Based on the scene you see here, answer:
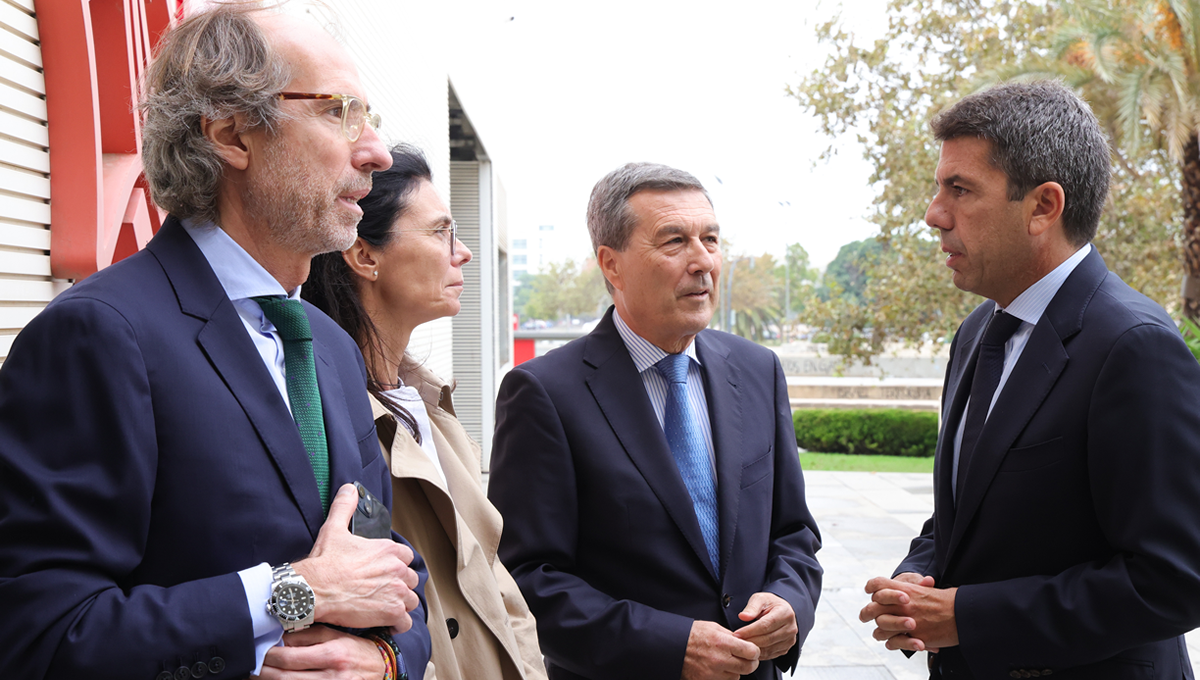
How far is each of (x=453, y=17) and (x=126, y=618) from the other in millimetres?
10208

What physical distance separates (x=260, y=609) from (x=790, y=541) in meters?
1.77

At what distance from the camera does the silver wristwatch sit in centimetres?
120

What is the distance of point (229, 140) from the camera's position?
1483mm

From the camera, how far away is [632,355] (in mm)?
2623

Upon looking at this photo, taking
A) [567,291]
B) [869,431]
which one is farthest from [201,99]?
[567,291]

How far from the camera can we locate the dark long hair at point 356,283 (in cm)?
225

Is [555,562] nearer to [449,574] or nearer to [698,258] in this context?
[449,574]

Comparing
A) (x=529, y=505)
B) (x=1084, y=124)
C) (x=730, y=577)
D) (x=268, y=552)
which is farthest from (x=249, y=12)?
(x=1084, y=124)

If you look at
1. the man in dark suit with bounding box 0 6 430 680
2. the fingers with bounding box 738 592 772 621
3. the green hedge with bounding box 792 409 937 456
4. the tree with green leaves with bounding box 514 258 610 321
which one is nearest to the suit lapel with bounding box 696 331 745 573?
the fingers with bounding box 738 592 772 621

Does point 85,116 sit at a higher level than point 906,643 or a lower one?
higher

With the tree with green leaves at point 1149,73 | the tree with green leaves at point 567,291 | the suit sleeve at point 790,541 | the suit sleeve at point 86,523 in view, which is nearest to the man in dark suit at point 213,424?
the suit sleeve at point 86,523

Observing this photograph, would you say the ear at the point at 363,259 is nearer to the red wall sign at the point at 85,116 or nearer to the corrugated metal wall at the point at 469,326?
the red wall sign at the point at 85,116

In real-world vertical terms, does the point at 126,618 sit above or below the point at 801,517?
above

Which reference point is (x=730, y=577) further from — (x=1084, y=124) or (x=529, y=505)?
(x=1084, y=124)
